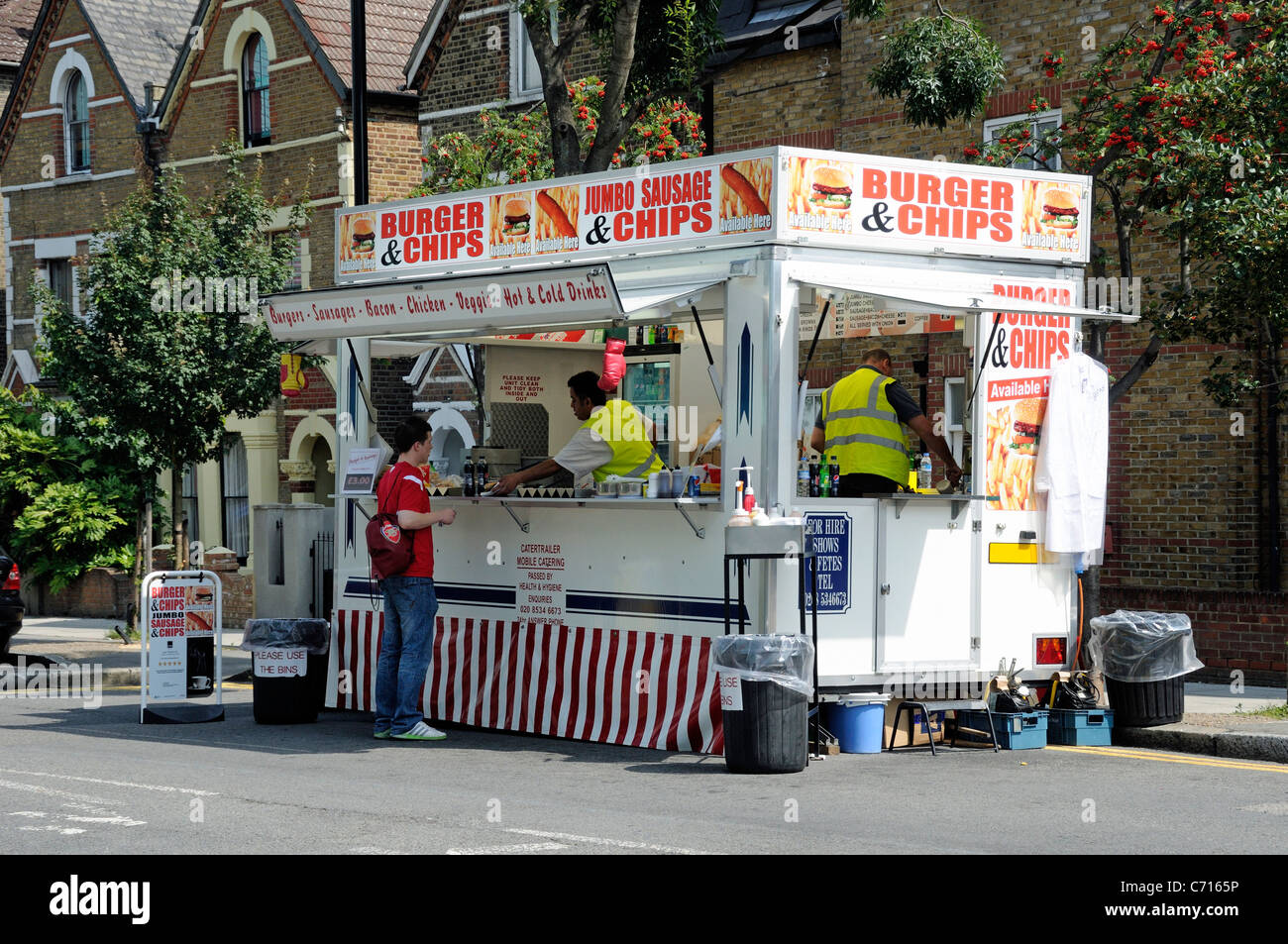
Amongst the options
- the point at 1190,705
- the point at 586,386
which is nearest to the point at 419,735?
the point at 586,386

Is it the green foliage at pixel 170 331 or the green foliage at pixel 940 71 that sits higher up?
the green foliage at pixel 940 71

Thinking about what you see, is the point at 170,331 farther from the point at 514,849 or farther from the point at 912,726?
the point at 514,849

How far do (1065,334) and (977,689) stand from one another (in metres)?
2.52

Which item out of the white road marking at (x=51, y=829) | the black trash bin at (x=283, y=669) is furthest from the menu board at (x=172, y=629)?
the white road marking at (x=51, y=829)

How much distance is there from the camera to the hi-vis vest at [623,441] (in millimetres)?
12609

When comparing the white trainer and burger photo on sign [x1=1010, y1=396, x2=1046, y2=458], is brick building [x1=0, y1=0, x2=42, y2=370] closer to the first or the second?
the white trainer

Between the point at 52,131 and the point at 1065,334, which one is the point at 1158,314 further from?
the point at 52,131

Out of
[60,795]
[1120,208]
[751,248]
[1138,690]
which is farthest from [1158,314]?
[60,795]

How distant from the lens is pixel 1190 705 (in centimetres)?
1421

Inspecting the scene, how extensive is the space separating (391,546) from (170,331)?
8.81 meters

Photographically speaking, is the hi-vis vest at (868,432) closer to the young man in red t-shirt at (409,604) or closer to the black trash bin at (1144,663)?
the black trash bin at (1144,663)

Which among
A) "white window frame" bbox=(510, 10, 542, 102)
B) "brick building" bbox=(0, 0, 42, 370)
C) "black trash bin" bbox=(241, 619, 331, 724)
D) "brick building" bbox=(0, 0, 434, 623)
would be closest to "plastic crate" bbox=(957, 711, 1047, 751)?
"black trash bin" bbox=(241, 619, 331, 724)

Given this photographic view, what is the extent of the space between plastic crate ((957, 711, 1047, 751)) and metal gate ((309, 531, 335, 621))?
18.6 feet

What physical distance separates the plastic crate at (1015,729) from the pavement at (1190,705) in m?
0.70
